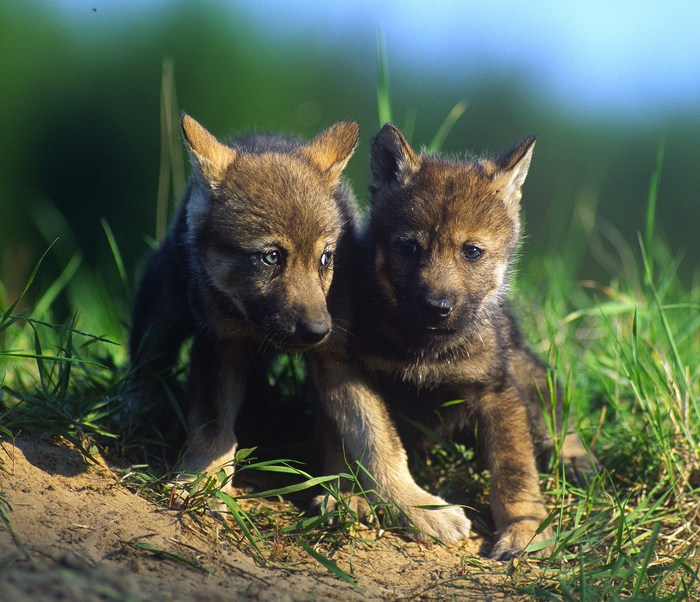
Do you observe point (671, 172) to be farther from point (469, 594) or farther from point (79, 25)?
point (469, 594)

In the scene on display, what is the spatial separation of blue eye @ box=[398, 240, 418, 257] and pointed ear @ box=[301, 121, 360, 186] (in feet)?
1.50

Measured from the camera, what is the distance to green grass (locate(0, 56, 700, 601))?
2857 mm

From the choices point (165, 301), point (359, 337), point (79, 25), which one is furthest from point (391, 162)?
point (79, 25)

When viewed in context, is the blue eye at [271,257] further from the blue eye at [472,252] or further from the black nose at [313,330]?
the blue eye at [472,252]

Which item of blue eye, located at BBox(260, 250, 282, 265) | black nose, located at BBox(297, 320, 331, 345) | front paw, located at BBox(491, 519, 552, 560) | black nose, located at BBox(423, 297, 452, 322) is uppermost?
blue eye, located at BBox(260, 250, 282, 265)

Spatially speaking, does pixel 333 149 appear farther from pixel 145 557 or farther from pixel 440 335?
pixel 145 557

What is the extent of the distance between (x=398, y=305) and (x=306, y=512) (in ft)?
3.25

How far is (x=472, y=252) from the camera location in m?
3.56

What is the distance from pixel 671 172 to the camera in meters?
12.9

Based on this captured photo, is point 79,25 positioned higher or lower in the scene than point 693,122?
higher

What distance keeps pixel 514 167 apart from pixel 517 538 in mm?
A: 1757

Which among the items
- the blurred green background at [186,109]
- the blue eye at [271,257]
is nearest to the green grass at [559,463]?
the blue eye at [271,257]

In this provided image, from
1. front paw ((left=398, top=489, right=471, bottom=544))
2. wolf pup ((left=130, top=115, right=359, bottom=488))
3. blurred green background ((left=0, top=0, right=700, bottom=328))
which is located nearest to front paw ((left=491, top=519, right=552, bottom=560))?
front paw ((left=398, top=489, right=471, bottom=544))

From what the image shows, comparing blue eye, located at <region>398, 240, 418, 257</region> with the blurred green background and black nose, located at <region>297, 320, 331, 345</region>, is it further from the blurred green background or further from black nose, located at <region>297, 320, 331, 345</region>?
the blurred green background
